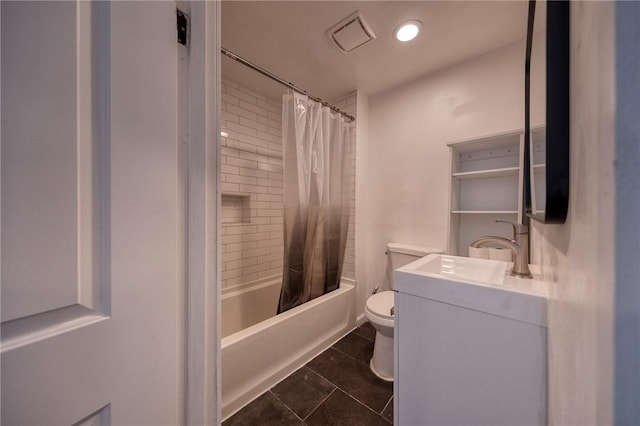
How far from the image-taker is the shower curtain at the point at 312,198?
5.24 feet

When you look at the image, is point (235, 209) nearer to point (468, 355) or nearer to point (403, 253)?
point (403, 253)

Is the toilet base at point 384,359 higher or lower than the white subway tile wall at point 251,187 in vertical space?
lower

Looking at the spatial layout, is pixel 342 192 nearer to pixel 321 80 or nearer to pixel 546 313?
pixel 321 80

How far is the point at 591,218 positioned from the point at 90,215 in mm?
773

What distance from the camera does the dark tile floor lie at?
1092 millimetres

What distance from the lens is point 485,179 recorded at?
155cm

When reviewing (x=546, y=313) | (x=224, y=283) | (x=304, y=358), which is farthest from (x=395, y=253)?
(x=224, y=283)

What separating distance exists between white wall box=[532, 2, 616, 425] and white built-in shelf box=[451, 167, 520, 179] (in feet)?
4.19

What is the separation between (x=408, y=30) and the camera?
4.36 feet

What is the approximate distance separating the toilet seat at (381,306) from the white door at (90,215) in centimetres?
109

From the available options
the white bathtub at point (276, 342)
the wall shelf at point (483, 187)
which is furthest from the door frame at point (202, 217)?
the wall shelf at point (483, 187)

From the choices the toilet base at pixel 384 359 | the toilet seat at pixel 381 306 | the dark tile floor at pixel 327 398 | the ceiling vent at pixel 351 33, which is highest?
the ceiling vent at pixel 351 33

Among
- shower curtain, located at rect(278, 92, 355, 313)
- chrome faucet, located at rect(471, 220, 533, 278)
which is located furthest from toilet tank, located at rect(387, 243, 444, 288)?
chrome faucet, located at rect(471, 220, 533, 278)

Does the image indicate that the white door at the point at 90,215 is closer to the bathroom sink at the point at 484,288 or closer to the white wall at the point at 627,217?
the white wall at the point at 627,217
